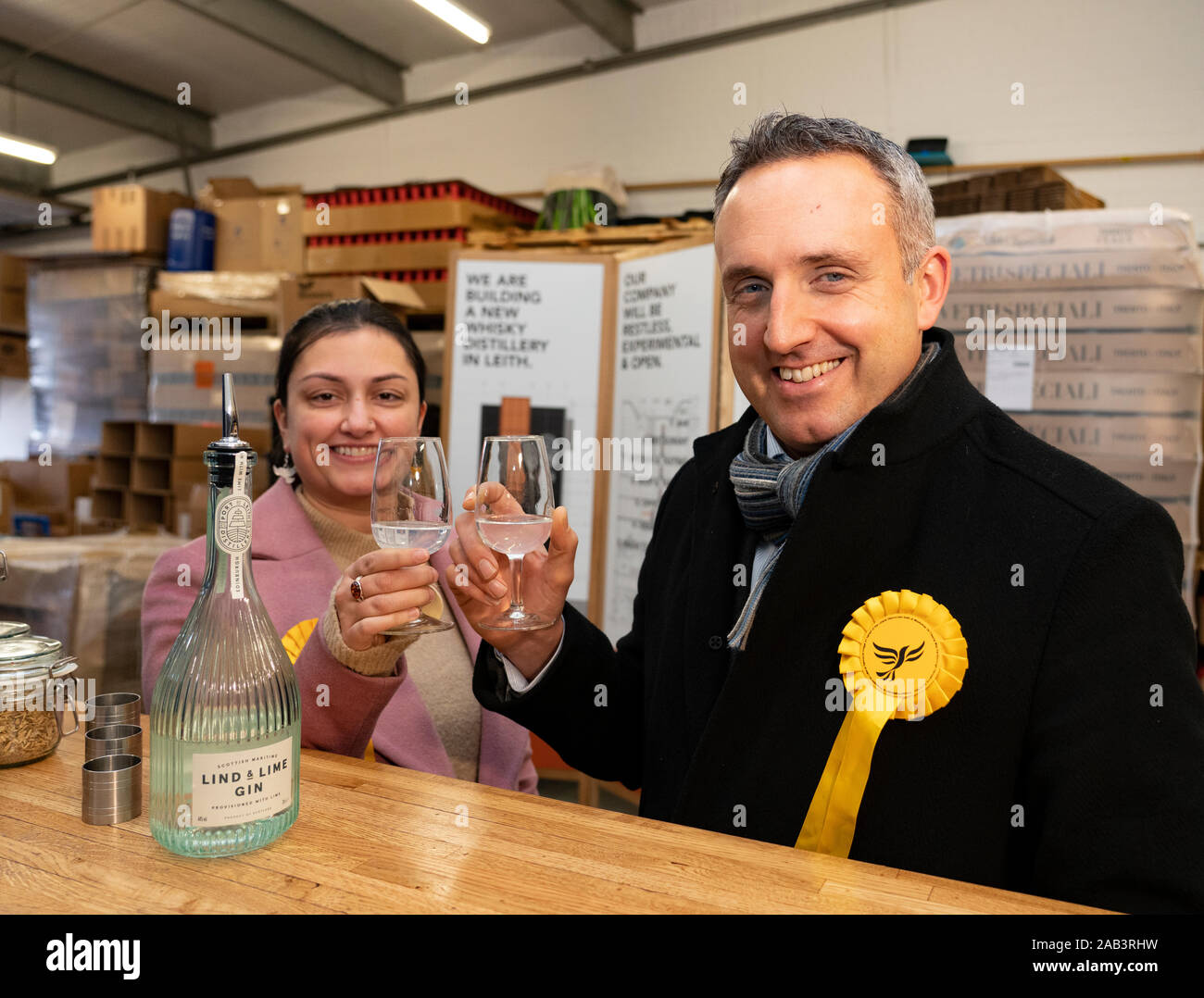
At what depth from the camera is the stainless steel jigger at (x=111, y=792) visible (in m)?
0.82

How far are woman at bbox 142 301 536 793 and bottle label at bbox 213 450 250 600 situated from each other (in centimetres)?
43

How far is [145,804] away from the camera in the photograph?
2.89 ft

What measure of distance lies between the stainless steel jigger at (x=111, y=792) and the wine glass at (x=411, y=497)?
0.95 ft

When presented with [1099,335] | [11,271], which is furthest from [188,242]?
[1099,335]

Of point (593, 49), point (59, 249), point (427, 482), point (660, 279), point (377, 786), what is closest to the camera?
point (377, 786)

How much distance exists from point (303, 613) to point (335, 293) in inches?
118

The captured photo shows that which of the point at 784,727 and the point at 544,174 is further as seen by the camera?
the point at 544,174

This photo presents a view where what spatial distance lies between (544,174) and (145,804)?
637 cm

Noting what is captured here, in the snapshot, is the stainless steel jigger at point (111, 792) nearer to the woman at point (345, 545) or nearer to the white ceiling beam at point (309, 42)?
the woman at point (345, 545)

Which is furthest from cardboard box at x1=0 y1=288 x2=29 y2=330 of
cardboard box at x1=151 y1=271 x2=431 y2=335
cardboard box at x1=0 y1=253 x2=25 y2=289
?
cardboard box at x1=151 y1=271 x2=431 y2=335

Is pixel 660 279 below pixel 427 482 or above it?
above

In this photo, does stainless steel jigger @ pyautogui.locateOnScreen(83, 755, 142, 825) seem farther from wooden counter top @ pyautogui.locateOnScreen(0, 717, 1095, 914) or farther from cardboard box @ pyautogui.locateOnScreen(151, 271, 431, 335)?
cardboard box @ pyautogui.locateOnScreen(151, 271, 431, 335)
